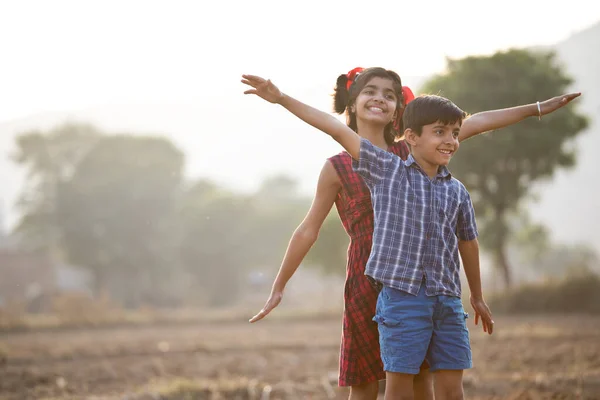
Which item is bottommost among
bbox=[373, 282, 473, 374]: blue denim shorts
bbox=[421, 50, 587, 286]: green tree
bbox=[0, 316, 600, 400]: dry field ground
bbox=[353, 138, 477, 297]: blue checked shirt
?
bbox=[0, 316, 600, 400]: dry field ground

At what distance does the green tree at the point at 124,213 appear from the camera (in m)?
40.7

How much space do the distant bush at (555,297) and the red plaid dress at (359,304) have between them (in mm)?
15606

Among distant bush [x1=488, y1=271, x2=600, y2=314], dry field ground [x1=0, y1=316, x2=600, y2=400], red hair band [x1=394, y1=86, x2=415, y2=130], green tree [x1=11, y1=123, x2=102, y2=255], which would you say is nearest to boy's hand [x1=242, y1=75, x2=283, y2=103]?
red hair band [x1=394, y1=86, x2=415, y2=130]

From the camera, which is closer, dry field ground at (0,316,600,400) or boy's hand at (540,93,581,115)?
boy's hand at (540,93,581,115)

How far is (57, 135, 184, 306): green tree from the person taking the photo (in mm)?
40719

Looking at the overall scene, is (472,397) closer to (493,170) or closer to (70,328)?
(493,170)

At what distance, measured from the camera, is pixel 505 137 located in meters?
19.4

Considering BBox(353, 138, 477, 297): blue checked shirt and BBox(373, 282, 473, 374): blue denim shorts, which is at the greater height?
BBox(353, 138, 477, 297): blue checked shirt

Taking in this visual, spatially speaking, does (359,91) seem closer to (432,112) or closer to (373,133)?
(373,133)

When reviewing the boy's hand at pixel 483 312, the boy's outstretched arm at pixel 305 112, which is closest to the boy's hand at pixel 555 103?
the boy's hand at pixel 483 312

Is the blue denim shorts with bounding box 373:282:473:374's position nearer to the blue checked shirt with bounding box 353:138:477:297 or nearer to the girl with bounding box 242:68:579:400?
the blue checked shirt with bounding box 353:138:477:297

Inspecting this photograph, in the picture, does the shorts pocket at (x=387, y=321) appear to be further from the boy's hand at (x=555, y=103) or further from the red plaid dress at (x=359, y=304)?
the boy's hand at (x=555, y=103)

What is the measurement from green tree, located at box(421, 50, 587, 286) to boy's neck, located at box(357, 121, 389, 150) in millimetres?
14325

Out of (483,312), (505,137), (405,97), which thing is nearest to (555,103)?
(405,97)
